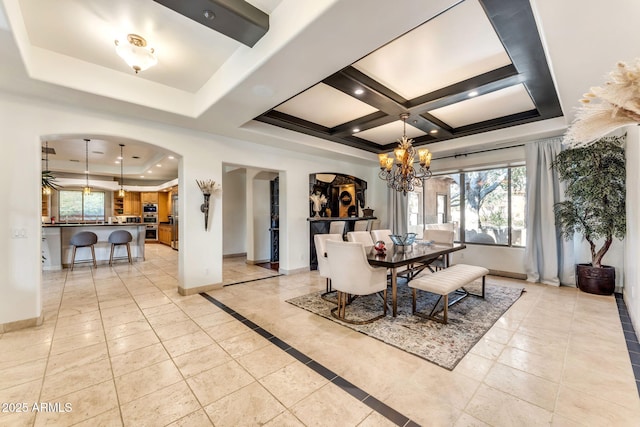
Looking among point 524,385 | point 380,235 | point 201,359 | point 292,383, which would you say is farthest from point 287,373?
point 380,235

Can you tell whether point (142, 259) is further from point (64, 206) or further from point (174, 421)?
point (174, 421)

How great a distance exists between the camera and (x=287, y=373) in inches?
85.7

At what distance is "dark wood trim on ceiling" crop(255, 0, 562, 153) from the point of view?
6.94 feet

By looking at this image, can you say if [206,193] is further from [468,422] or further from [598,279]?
[598,279]

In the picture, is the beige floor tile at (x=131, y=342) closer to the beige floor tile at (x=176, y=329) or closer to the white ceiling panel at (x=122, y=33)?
the beige floor tile at (x=176, y=329)

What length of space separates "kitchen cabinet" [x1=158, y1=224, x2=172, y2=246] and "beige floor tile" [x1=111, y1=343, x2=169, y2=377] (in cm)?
869

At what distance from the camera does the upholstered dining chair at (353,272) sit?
309 cm

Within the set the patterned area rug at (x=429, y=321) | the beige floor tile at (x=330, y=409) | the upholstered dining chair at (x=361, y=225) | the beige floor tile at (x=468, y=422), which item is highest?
the upholstered dining chair at (x=361, y=225)

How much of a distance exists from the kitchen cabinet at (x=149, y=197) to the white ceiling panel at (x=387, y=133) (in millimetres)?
10007

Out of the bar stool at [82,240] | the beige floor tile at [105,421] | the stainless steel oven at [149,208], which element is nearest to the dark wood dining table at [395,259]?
the beige floor tile at [105,421]

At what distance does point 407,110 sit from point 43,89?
4.48 meters

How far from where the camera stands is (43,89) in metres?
2.90

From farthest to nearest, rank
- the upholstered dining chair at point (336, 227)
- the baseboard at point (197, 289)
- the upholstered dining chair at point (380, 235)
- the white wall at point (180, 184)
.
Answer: the upholstered dining chair at point (336, 227) < the upholstered dining chair at point (380, 235) < the baseboard at point (197, 289) < the white wall at point (180, 184)

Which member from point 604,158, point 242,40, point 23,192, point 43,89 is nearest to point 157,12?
point 242,40
